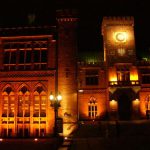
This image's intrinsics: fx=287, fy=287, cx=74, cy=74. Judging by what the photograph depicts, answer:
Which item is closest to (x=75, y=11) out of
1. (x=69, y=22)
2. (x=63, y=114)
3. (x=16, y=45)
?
(x=69, y=22)

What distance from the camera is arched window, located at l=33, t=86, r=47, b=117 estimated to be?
117ft

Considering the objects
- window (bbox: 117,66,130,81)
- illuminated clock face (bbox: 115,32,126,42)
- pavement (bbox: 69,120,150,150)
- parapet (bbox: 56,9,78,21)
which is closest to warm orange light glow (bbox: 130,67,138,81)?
window (bbox: 117,66,130,81)

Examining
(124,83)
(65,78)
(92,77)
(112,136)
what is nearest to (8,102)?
(65,78)

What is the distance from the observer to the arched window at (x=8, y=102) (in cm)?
3578

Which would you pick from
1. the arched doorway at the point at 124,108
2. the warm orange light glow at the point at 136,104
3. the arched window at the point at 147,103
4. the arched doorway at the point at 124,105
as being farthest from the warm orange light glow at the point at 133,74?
the arched window at the point at 147,103

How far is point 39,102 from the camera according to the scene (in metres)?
35.6

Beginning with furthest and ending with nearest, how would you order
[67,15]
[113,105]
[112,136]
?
[113,105], [67,15], [112,136]

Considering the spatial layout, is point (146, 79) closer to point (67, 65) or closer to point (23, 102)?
point (67, 65)

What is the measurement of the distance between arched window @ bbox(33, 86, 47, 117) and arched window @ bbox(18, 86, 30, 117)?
3.00ft

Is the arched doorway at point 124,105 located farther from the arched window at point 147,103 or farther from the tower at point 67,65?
the tower at point 67,65

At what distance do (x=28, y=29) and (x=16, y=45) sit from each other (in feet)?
8.58

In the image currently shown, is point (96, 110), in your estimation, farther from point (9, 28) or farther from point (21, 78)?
point (9, 28)

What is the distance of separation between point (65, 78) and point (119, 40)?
9.92 m

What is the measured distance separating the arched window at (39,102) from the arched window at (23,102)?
3.00 ft
